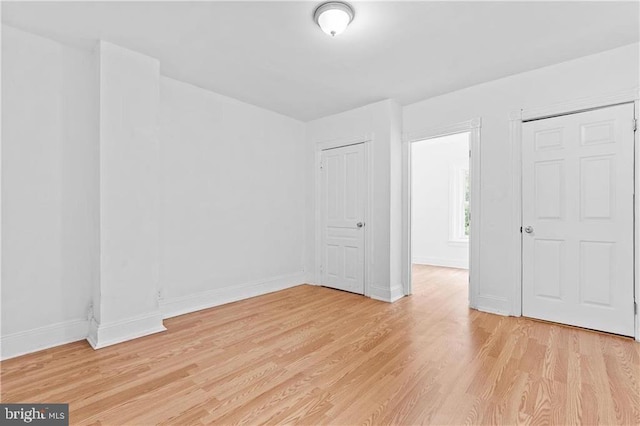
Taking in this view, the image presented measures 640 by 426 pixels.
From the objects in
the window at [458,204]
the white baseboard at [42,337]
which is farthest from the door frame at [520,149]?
the white baseboard at [42,337]

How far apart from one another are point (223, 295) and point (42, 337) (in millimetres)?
1707

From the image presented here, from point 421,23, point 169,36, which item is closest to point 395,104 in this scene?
point 421,23

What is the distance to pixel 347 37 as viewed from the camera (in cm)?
267

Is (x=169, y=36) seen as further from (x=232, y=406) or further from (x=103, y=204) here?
(x=232, y=406)

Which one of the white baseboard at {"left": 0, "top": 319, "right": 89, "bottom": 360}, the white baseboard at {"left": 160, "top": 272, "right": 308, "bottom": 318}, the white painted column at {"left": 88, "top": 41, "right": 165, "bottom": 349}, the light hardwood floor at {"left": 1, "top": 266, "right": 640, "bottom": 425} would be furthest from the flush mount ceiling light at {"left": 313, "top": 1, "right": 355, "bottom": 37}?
the white baseboard at {"left": 0, "top": 319, "right": 89, "bottom": 360}

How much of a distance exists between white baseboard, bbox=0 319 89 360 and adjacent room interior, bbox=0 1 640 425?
0.6 inches

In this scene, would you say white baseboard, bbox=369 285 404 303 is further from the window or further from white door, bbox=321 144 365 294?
the window

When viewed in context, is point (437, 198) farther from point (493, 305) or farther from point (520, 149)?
point (493, 305)

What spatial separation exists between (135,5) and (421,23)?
217 cm

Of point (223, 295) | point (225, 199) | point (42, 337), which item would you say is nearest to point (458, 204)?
point (225, 199)

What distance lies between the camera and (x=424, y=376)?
2154 mm

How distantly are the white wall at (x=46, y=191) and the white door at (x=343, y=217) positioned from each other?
116 inches

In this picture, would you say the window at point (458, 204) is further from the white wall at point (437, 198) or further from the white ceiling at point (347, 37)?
the white ceiling at point (347, 37)

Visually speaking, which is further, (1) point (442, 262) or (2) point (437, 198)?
(2) point (437, 198)
